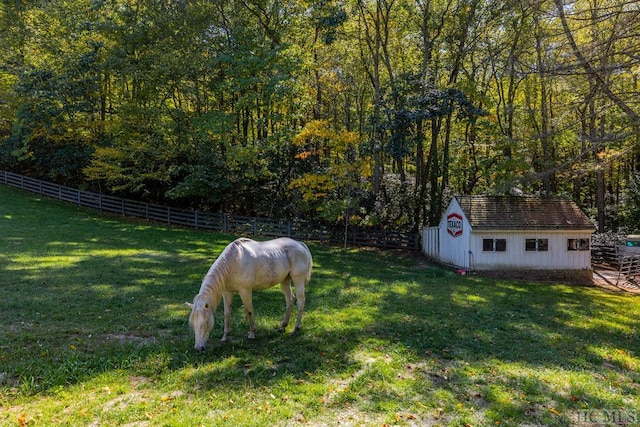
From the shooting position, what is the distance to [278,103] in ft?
73.8

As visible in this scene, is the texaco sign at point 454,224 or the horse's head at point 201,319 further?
the texaco sign at point 454,224

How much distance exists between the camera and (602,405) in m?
5.07

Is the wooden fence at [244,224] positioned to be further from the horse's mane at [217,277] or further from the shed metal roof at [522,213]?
the horse's mane at [217,277]

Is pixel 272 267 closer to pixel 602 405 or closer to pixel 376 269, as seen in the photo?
pixel 602 405

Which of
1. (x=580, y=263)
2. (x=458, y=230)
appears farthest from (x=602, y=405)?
(x=580, y=263)

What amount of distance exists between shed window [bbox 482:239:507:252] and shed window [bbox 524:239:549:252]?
3.29 feet

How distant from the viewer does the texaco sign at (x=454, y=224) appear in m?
18.2

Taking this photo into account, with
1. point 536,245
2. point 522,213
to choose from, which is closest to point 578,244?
point 536,245

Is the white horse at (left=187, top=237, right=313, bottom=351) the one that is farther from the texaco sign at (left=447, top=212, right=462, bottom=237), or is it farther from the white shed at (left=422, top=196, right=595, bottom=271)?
the texaco sign at (left=447, top=212, right=462, bottom=237)

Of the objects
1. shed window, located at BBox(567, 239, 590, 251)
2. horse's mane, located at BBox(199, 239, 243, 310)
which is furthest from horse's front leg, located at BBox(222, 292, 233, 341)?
shed window, located at BBox(567, 239, 590, 251)

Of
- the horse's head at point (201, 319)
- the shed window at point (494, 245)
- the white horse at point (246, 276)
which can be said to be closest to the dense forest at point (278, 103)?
the shed window at point (494, 245)

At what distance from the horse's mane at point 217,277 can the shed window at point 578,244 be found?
54.9ft

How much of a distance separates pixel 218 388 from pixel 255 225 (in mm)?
17607

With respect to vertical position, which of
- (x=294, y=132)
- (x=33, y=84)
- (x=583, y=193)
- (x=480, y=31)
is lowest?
(x=583, y=193)
